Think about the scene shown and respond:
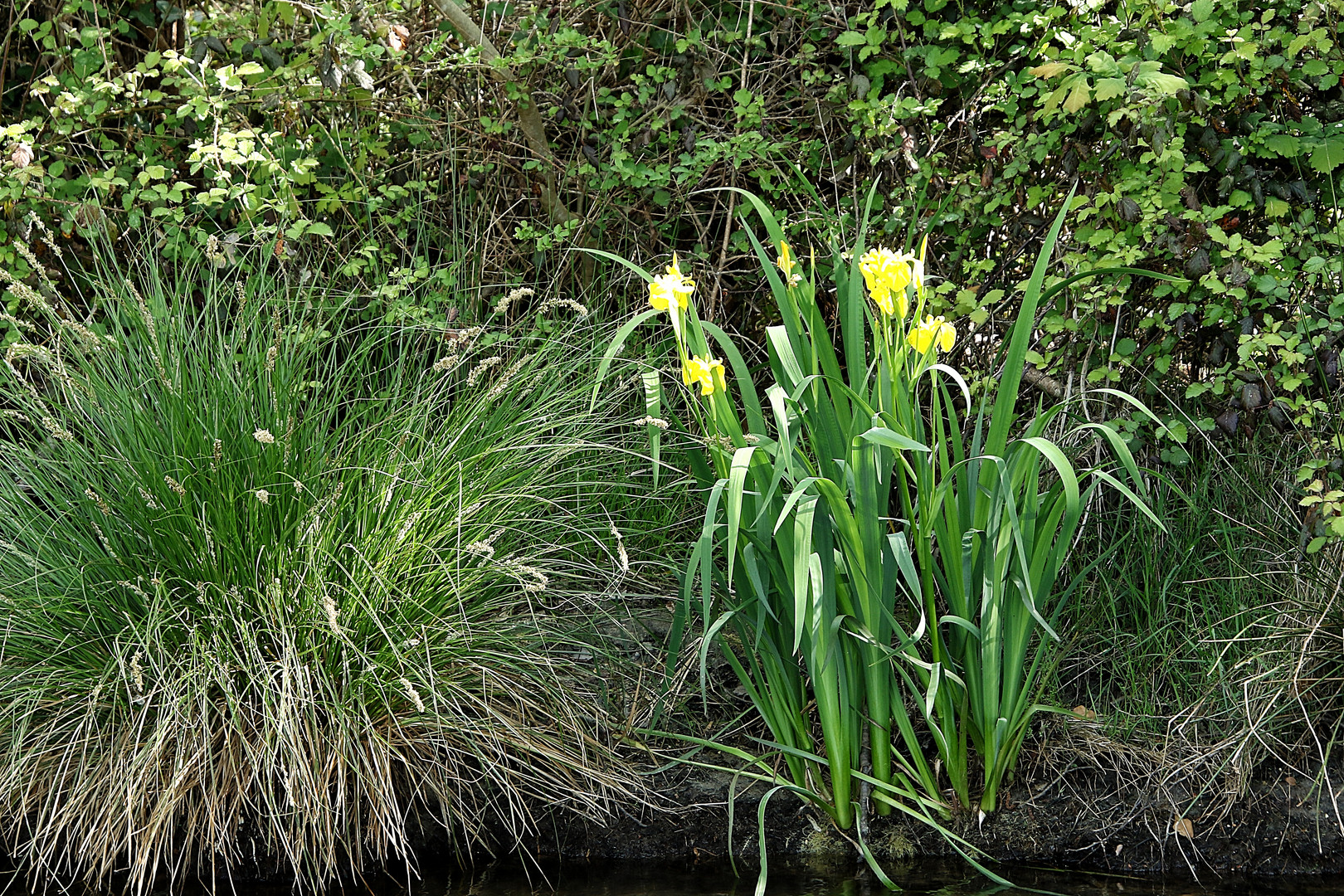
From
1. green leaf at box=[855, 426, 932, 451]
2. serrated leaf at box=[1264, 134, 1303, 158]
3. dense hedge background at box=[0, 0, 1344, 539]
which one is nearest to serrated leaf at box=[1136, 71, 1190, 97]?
dense hedge background at box=[0, 0, 1344, 539]

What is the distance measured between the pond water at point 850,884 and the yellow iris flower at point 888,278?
3.74 feet

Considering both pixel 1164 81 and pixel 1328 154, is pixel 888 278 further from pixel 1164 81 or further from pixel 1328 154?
pixel 1328 154

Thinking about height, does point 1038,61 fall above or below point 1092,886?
above

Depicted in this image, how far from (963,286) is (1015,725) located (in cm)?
148

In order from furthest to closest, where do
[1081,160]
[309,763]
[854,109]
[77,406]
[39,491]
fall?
[854,109], [1081,160], [77,406], [39,491], [309,763]

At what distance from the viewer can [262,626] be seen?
242cm

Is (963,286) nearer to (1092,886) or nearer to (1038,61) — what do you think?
(1038,61)

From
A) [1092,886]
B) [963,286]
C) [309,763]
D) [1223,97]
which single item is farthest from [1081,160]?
[309,763]

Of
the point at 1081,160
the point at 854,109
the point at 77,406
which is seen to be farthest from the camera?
the point at 854,109

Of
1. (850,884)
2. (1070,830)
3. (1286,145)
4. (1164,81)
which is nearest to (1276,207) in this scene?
(1286,145)

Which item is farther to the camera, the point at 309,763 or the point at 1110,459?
the point at 1110,459

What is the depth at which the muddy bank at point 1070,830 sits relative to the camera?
2.42m

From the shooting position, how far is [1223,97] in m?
2.81

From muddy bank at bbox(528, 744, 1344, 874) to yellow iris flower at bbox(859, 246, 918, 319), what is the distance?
1.11m
